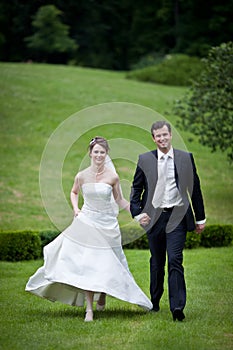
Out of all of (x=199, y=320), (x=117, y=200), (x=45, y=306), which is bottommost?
(x=45, y=306)

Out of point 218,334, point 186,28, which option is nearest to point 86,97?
point 186,28

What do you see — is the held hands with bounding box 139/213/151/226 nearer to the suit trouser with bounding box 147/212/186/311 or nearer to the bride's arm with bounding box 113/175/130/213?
the suit trouser with bounding box 147/212/186/311

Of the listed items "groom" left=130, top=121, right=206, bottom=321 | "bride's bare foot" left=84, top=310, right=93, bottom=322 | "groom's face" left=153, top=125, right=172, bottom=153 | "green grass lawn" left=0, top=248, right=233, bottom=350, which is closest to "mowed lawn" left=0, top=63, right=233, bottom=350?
"green grass lawn" left=0, top=248, right=233, bottom=350

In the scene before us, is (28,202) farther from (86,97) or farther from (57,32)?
(57,32)

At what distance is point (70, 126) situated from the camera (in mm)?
28172

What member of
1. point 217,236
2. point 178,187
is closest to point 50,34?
point 217,236

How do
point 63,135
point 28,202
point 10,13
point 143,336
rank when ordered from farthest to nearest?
point 10,13 < point 63,135 < point 28,202 < point 143,336

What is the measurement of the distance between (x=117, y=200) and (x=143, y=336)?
78.5 inches

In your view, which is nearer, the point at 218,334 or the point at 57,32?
the point at 218,334

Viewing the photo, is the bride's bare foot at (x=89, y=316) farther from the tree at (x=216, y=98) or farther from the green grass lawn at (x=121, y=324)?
the tree at (x=216, y=98)

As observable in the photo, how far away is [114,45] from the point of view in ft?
168

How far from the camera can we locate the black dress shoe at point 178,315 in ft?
25.6

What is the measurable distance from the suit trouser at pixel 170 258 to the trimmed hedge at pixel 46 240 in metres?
4.32

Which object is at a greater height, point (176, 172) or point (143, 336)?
point (176, 172)
